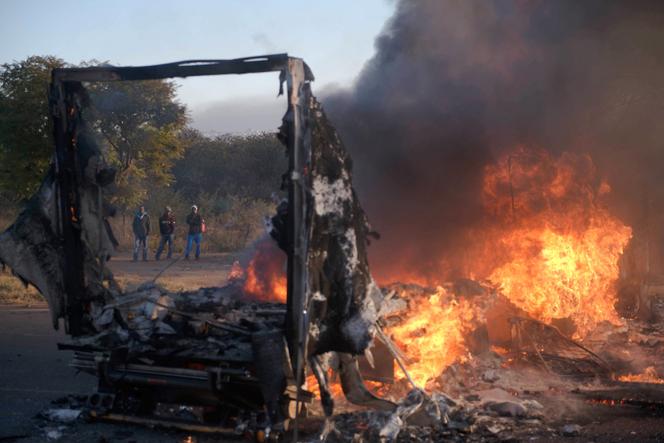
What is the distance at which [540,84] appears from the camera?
41.5 feet

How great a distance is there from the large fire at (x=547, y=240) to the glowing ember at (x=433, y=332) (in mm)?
43

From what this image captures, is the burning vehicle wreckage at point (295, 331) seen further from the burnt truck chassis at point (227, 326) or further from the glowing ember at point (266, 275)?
the glowing ember at point (266, 275)

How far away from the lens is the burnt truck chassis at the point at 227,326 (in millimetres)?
5203

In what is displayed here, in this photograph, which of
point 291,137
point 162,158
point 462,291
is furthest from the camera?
point 162,158

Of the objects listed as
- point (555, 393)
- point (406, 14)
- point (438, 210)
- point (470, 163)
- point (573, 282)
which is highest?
point (406, 14)

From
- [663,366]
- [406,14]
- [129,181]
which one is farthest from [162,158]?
[663,366]

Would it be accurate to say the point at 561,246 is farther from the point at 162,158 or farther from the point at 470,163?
the point at 162,158

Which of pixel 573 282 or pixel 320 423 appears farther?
pixel 573 282

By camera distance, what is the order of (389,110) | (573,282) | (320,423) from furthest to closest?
(389,110) → (573,282) → (320,423)

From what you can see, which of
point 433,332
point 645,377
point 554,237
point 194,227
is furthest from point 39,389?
point 194,227

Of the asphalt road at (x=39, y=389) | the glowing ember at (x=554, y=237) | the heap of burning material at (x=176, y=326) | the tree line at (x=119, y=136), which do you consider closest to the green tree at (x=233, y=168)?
the tree line at (x=119, y=136)

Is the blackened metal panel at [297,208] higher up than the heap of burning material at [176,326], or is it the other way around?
the blackened metal panel at [297,208]

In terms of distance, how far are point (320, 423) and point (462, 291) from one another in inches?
127

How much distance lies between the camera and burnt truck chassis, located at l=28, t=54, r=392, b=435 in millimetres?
5203
